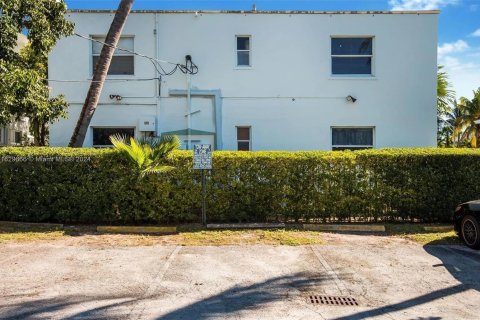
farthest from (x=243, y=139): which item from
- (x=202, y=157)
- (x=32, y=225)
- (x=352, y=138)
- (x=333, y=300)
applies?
(x=333, y=300)

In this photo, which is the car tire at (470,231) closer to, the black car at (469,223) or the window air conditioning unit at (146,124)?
the black car at (469,223)

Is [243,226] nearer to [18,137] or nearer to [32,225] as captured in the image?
[32,225]

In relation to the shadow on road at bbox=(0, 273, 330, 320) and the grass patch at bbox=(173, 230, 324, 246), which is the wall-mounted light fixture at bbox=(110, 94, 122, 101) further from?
the shadow on road at bbox=(0, 273, 330, 320)

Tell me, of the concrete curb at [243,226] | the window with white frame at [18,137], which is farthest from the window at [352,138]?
the window with white frame at [18,137]

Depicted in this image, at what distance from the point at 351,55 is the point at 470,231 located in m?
7.96

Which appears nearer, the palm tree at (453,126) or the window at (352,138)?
the window at (352,138)

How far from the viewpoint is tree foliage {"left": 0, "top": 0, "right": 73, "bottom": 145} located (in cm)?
870

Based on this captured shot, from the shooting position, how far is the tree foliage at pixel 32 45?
870 cm

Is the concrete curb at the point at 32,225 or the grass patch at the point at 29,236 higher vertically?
the concrete curb at the point at 32,225

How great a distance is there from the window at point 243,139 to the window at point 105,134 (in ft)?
11.5

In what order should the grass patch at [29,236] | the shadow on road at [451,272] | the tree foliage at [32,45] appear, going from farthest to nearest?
the tree foliage at [32,45], the grass patch at [29,236], the shadow on road at [451,272]

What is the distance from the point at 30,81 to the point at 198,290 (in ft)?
21.4

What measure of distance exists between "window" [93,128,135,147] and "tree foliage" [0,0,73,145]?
282cm

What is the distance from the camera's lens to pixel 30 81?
29.5 feet
